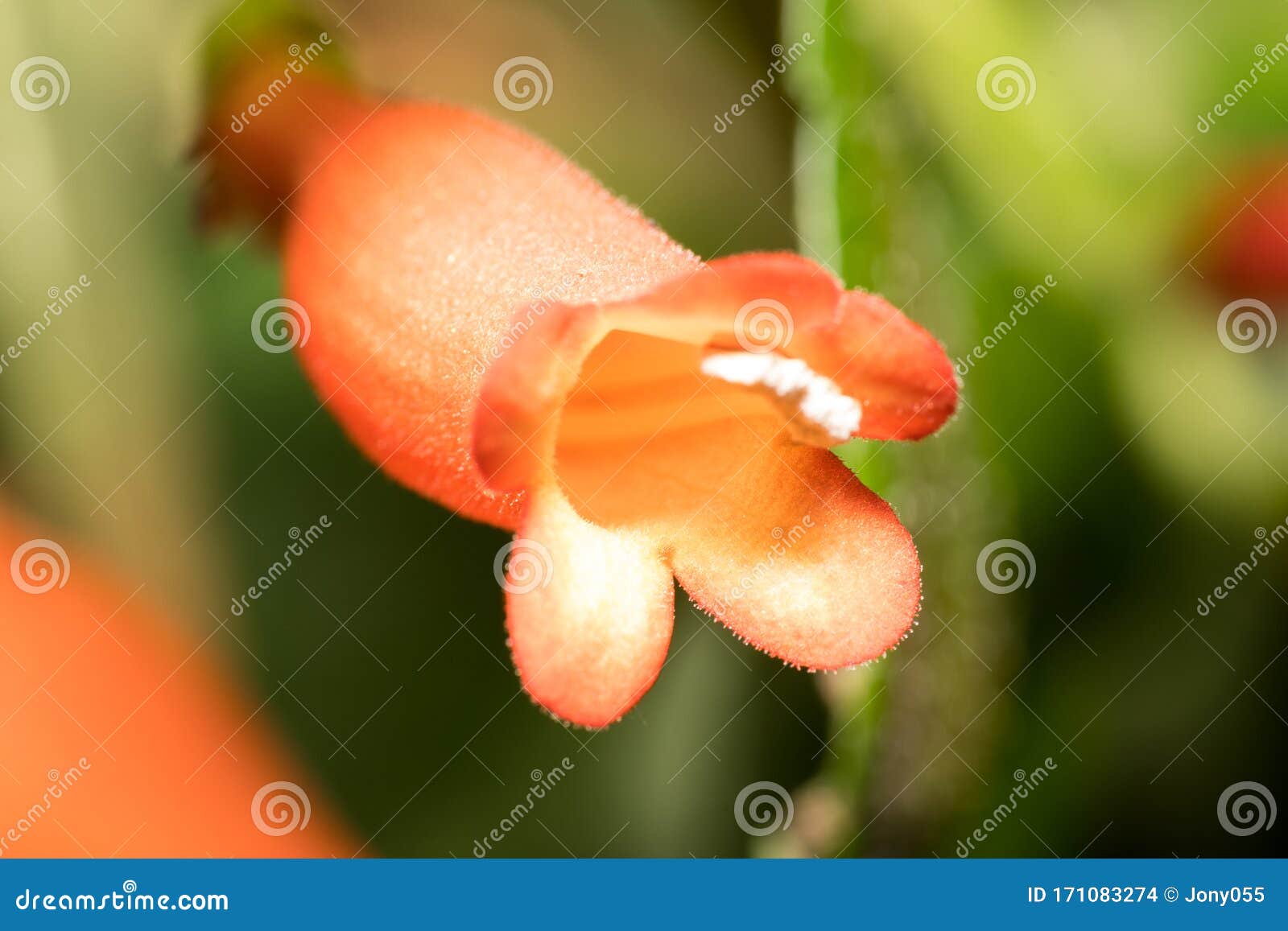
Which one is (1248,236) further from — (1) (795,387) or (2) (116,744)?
(2) (116,744)

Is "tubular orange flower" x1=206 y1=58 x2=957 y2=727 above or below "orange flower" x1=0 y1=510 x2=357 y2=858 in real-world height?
above

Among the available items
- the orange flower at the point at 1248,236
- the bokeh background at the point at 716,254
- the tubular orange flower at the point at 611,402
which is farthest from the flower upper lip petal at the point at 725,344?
the orange flower at the point at 1248,236

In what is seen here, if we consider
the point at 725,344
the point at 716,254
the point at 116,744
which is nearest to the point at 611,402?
the point at 725,344

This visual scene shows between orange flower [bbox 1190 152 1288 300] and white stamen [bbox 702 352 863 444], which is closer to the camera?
white stamen [bbox 702 352 863 444]

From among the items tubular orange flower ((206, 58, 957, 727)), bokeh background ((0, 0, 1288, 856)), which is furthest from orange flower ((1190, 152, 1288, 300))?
tubular orange flower ((206, 58, 957, 727))

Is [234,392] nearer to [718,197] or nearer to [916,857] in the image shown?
[718,197]

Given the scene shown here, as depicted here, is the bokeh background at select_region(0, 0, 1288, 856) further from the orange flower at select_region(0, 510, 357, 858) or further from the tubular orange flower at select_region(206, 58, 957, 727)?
the tubular orange flower at select_region(206, 58, 957, 727)

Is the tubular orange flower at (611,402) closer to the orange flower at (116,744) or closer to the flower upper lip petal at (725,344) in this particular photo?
the flower upper lip petal at (725,344)
